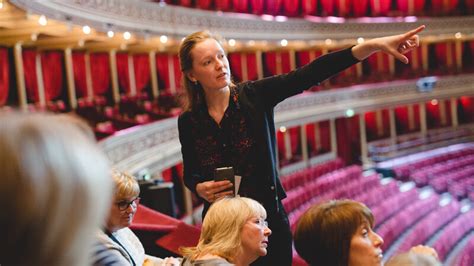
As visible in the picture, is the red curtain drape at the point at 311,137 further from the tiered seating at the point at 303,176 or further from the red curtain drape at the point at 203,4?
the red curtain drape at the point at 203,4

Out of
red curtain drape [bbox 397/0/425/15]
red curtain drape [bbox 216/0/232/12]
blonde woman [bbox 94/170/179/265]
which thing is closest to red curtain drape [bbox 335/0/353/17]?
red curtain drape [bbox 397/0/425/15]

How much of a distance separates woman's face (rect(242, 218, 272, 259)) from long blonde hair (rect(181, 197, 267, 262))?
0.01 metres

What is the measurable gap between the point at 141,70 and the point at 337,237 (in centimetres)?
1202

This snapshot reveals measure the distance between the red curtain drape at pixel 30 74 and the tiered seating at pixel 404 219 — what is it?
555cm

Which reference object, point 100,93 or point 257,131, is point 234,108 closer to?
point 257,131

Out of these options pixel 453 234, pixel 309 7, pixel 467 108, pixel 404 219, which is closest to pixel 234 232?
pixel 453 234

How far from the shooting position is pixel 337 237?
1683 mm

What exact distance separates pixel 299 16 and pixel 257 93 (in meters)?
16.2

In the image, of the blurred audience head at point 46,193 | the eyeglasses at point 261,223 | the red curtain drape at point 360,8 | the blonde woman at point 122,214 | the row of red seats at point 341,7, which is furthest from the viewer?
the red curtain drape at point 360,8

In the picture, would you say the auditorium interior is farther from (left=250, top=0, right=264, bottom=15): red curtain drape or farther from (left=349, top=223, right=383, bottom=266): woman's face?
(left=349, top=223, right=383, bottom=266): woman's face

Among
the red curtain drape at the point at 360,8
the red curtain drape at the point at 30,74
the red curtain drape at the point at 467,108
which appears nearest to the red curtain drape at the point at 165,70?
the red curtain drape at the point at 30,74

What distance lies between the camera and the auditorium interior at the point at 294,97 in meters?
7.73

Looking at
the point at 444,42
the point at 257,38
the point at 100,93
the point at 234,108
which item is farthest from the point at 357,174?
the point at 234,108

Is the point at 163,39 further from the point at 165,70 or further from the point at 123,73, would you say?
the point at 165,70
